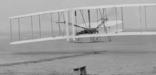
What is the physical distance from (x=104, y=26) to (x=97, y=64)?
1537 centimetres

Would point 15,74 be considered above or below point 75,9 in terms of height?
below

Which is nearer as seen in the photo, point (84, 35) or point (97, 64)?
point (97, 64)

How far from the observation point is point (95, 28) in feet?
134

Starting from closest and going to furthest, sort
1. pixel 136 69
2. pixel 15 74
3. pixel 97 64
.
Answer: pixel 15 74
pixel 136 69
pixel 97 64

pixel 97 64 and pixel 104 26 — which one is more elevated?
pixel 104 26

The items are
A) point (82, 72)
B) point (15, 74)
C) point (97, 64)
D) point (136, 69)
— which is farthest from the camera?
point (97, 64)

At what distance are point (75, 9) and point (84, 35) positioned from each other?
2.37 metres

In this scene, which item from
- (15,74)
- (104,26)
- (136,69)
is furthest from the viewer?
(104,26)

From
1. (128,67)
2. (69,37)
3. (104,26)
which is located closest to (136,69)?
(128,67)

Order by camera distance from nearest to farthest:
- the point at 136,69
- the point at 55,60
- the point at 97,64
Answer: the point at 136,69 < the point at 97,64 < the point at 55,60

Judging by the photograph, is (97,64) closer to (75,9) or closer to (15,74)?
(15,74)

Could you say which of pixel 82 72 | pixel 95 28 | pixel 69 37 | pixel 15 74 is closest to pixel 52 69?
pixel 15 74

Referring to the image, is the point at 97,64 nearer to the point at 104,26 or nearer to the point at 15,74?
the point at 15,74

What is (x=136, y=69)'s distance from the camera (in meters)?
22.3
